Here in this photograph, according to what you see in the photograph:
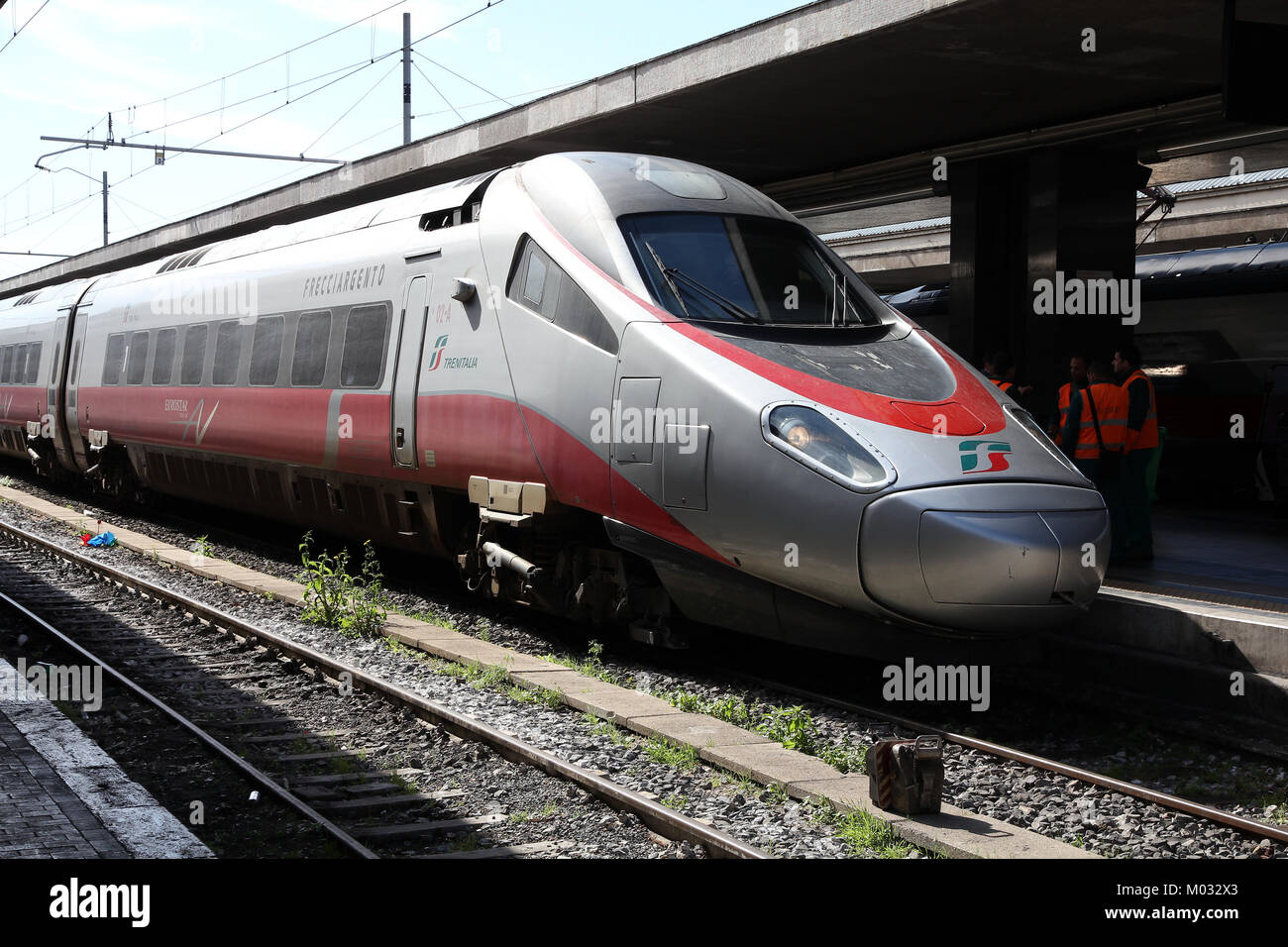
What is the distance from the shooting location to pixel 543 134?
1323 centimetres

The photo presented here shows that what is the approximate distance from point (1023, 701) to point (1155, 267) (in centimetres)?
1154

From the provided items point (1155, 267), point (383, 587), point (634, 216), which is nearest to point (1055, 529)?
point (634, 216)

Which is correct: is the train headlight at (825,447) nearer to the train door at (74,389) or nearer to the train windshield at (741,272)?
the train windshield at (741,272)

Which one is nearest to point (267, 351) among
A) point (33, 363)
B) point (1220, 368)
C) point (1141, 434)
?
point (1141, 434)

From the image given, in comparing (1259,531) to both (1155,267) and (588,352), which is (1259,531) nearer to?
(1155,267)

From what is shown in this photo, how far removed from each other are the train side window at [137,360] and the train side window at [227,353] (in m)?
2.66

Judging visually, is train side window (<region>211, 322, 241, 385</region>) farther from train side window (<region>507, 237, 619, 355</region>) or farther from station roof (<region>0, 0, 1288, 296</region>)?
train side window (<region>507, 237, 619, 355</region>)

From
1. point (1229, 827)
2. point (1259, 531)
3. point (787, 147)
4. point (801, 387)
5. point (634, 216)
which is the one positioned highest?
point (787, 147)

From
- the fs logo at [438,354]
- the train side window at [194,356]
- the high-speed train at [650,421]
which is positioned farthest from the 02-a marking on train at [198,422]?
the fs logo at [438,354]

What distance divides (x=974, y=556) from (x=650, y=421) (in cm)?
198

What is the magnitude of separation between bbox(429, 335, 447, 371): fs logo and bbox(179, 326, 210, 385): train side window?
17.3 feet

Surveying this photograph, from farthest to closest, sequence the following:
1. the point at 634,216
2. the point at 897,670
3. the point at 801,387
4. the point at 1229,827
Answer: the point at 634,216, the point at 897,670, the point at 801,387, the point at 1229,827
